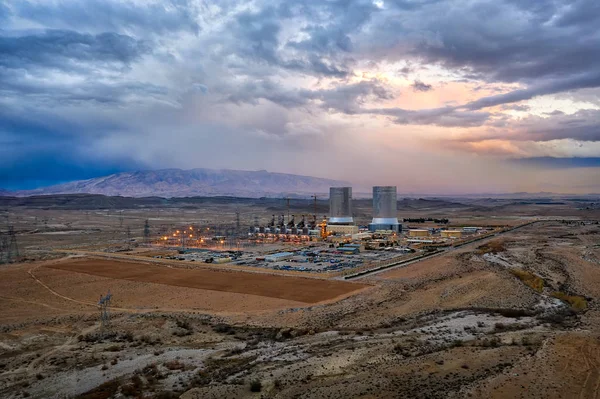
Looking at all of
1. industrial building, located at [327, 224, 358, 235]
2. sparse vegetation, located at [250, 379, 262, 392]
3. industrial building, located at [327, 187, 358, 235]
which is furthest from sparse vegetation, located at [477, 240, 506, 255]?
sparse vegetation, located at [250, 379, 262, 392]

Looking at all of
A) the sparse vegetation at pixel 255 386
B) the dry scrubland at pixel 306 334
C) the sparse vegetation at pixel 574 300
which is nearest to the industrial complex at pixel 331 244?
the dry scrubland at pixel 306 334

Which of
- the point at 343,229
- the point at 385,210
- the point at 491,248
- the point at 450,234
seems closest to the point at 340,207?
the point at 343,229

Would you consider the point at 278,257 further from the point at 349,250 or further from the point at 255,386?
the point at 255,386

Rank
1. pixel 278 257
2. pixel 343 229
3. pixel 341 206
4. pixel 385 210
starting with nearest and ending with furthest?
pixel 278 257, pixel 343 229, pixel 385 210, pixel 341 206

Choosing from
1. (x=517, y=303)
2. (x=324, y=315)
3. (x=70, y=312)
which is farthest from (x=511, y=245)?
(x=70, y=312)

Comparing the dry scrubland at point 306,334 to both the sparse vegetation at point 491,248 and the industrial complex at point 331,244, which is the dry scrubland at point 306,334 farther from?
the sparse vegetation at point 491,248
